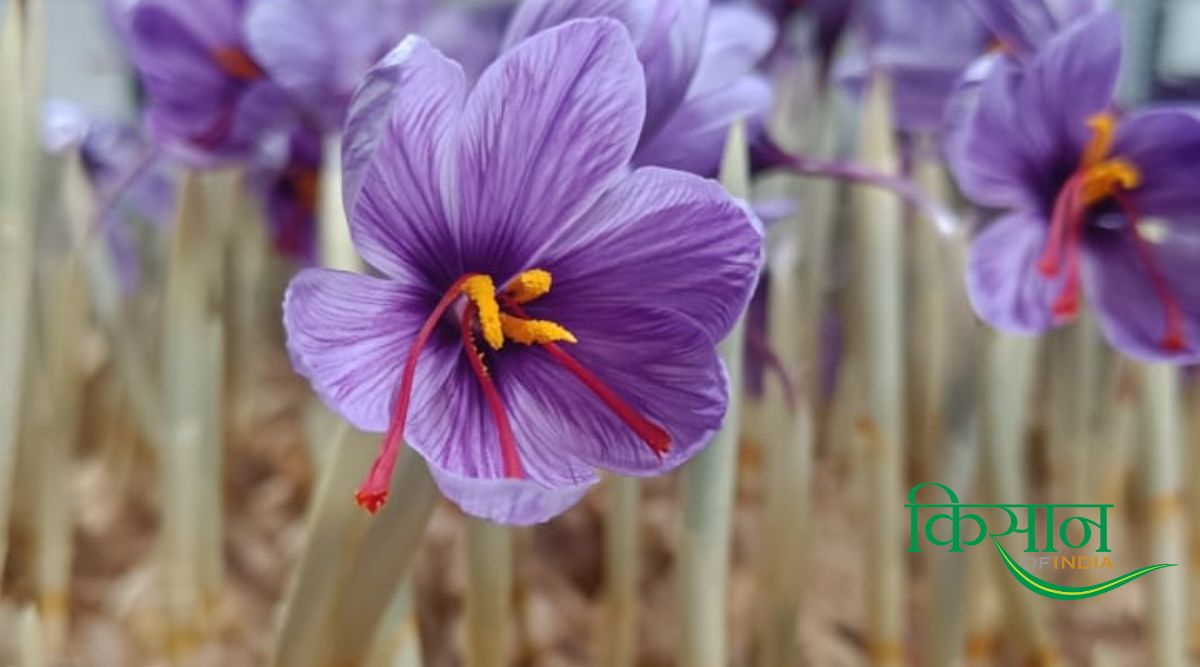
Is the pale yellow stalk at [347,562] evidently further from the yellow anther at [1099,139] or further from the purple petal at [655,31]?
the yellow anther at [1099,139]

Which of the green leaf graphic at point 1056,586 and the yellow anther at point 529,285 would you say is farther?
the green leaf graphic at point 1056,586

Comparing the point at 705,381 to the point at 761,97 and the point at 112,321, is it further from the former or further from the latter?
the point at 112,321

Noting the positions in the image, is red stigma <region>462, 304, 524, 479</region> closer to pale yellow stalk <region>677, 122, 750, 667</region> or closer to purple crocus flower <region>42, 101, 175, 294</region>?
pale yellow stalk <region>677, 122, 750, 667</region>

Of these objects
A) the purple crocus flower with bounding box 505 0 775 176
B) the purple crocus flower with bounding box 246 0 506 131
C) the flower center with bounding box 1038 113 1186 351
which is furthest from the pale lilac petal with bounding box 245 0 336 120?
the flower center with bounding box 1038 113 1186 351

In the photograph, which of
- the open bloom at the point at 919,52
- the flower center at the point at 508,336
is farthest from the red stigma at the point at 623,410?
the open bloom at the point at 919,52

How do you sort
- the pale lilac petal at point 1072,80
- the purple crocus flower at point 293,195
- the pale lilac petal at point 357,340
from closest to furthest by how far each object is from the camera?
the pale lilac petal at point 357,340
the pale lilac petal at point 1072,80
the purple crocus flower at point 293,195

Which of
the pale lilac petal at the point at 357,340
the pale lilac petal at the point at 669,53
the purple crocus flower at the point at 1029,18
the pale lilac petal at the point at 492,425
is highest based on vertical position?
the purple crocus flower at the point at 1029,18

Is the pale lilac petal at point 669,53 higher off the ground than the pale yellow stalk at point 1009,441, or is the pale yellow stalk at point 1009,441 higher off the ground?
the pale lilac petal at point 669,53
